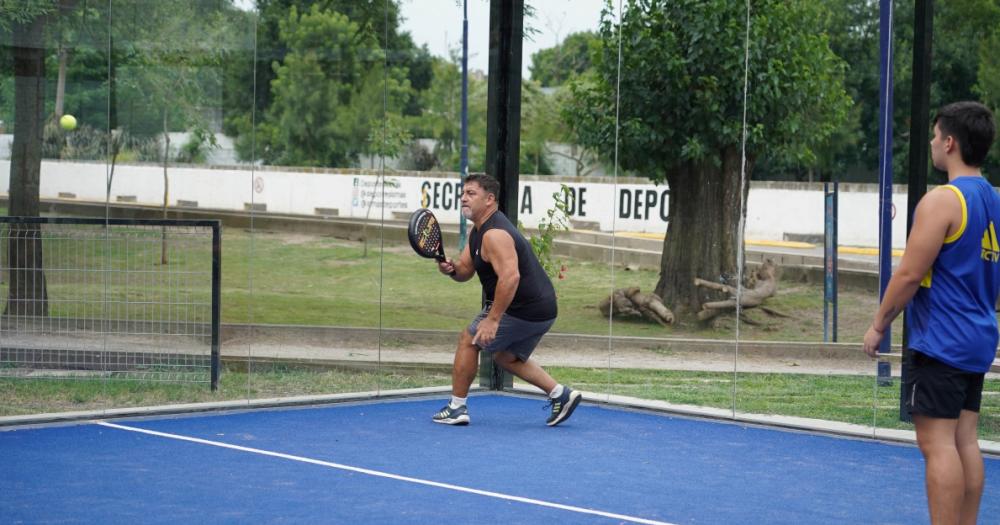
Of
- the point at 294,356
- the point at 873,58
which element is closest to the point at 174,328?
the point at 294,356

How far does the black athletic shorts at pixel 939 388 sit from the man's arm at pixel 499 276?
3471 millimetres

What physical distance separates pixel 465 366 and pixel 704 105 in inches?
128

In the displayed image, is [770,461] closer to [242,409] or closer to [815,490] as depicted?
[815,490]

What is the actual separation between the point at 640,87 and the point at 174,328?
4.29m

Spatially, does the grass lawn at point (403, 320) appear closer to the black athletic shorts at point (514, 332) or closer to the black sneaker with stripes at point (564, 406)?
the black sneaker with stripes at point (564, 406)

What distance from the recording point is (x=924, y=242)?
4.82m

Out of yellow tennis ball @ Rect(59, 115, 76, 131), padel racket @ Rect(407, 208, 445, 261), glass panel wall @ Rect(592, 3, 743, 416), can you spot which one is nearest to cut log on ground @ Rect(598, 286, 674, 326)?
glass panel wall @ Rect(592, 3, 743, 416)

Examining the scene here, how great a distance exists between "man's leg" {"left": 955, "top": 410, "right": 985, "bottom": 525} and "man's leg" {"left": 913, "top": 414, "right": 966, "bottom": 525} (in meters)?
0.06

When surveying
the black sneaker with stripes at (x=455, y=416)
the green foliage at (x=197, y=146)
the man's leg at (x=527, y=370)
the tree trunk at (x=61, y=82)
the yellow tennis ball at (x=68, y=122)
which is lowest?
the black sneaker with stripes at (x=455, y=416)

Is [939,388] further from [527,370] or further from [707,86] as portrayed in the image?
[707,86]

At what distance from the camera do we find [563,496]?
6281mm

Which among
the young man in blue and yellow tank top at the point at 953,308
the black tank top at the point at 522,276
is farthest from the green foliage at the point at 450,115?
the young man in blue and yellow tank top at the point at 953,308

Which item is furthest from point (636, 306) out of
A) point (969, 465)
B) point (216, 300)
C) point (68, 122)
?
point (969, 465)

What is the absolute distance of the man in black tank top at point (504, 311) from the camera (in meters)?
8.17
